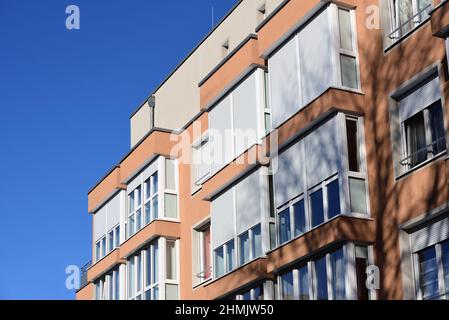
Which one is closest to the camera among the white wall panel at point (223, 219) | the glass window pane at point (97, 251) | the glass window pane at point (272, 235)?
the glass window pane at point (272, 235)

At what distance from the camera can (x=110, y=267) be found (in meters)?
32.6

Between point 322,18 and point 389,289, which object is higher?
point 322,18

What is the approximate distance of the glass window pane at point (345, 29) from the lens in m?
22.1

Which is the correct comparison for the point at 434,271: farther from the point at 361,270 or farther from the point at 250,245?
the point at 250,245

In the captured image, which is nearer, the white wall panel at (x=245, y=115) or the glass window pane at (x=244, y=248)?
the glass window pane at (x=244, y=248)

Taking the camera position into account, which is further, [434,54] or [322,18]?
[322,18]

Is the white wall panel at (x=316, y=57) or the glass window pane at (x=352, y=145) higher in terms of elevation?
the white wall panel at (x=316, y=57)

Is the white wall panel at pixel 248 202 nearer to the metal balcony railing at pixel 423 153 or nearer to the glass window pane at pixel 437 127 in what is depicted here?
the metal balcony railing at pixel 423 153

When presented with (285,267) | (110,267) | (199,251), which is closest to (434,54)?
(285,267)

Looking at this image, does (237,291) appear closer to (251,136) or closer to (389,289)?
(251,136)

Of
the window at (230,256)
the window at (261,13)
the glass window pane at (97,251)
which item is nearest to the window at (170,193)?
the window at (230,256)

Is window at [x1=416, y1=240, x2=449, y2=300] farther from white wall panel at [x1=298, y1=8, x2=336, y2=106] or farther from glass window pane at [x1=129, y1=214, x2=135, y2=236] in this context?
glass window pane at [x1=129, y1=214, x2=135, y2=236]

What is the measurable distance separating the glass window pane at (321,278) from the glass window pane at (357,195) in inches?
53.7

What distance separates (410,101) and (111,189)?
1584 centimetres
